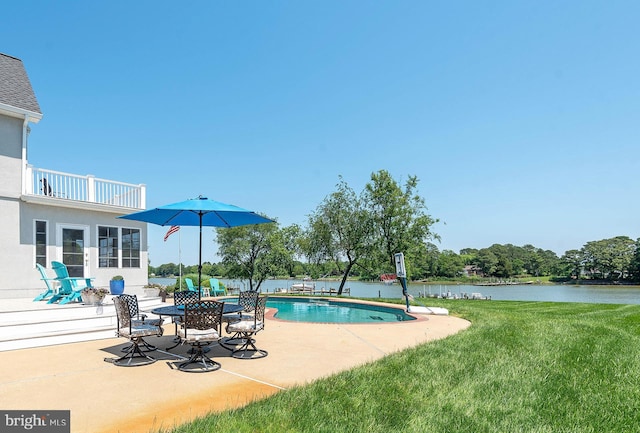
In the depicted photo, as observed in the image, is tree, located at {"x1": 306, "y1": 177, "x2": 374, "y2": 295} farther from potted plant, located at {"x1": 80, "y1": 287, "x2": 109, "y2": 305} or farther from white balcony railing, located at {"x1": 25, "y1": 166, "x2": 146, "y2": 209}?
potted plant, located at {"x1": 80, "y1": 287, "x2": 109, "y2": 305}

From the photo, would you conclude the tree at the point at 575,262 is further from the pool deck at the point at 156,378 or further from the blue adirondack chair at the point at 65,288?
the blue adirondack chair at the point at 65,288

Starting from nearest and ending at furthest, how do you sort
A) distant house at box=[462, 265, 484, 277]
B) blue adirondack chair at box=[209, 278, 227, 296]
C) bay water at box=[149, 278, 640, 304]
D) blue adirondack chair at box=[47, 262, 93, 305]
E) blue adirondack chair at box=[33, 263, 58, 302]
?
blue adirondack chair at box=[47, 262, 93, 305]
blue adirondack chair at box=[33, 263, 58, 302]
blue adirondack chair at box=[209, 278, 227, 296]
bay water at box=[149, 278, 640, 304]
distant house at box=[462, 265, 484, 277]

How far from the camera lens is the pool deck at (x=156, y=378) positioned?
346 centimetres

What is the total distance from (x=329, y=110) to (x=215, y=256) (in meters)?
16.3

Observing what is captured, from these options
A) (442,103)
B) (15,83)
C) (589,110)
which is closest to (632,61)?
(589,110)

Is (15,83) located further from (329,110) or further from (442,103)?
(442,103)

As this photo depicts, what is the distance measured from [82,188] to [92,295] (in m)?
5.05

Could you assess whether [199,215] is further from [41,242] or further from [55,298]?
[41,242]

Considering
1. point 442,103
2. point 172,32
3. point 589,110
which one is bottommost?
point 589,110

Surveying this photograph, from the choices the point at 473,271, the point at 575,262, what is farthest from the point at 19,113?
the point at 473,271

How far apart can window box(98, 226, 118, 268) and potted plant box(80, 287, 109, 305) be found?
377 centimetres

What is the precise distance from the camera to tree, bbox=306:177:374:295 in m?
24.6

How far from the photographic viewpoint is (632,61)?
12.4 metres

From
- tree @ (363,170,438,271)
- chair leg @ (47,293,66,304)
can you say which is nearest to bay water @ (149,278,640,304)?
tree @ (363,170,438,271)
